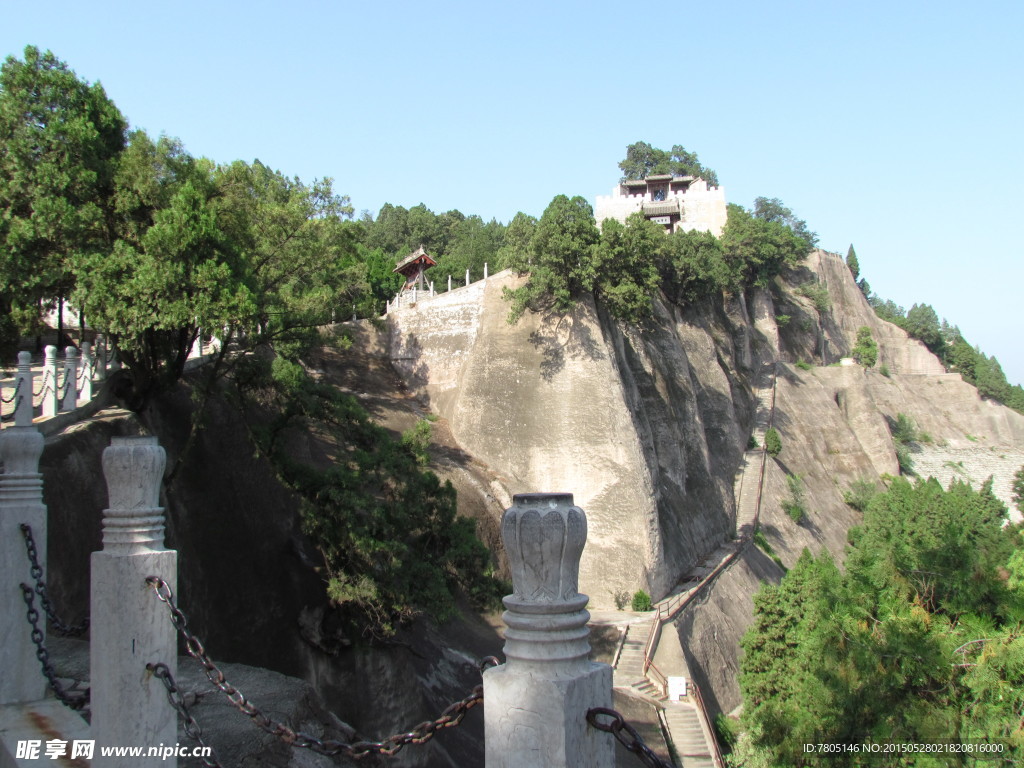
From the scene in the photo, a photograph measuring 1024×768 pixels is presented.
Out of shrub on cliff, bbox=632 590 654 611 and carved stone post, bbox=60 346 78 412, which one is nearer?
carved stone post, bbox=60 346 78 412

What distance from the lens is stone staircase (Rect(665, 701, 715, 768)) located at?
1675 cm

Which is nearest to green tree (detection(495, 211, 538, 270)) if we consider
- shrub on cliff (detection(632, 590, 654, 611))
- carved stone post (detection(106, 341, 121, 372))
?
shrub on cliff (detection(632, 590, 654, 611))

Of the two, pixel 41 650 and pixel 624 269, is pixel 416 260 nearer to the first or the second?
pixel 624 269

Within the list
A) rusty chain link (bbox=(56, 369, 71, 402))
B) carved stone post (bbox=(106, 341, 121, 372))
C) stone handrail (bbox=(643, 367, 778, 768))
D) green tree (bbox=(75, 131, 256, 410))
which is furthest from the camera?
stone handrail (bbox=(643, 367, 778, 768))

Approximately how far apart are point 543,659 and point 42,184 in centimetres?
1182

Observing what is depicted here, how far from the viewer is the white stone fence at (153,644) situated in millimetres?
2674

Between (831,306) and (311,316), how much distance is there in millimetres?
51202

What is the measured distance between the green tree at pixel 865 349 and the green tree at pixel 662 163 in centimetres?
1533

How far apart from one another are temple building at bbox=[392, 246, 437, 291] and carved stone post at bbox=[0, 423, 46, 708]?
29.4 m

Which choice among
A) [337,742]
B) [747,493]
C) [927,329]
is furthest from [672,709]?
[927,329]

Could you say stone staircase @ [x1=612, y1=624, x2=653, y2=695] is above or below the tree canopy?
below

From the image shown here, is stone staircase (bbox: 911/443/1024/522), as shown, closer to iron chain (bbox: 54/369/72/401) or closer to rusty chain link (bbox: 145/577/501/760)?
iron chain (bbox: 54/369/72/401)

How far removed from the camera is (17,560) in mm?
5094

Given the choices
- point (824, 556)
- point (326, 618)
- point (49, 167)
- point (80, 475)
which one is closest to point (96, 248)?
point (49, 167)
